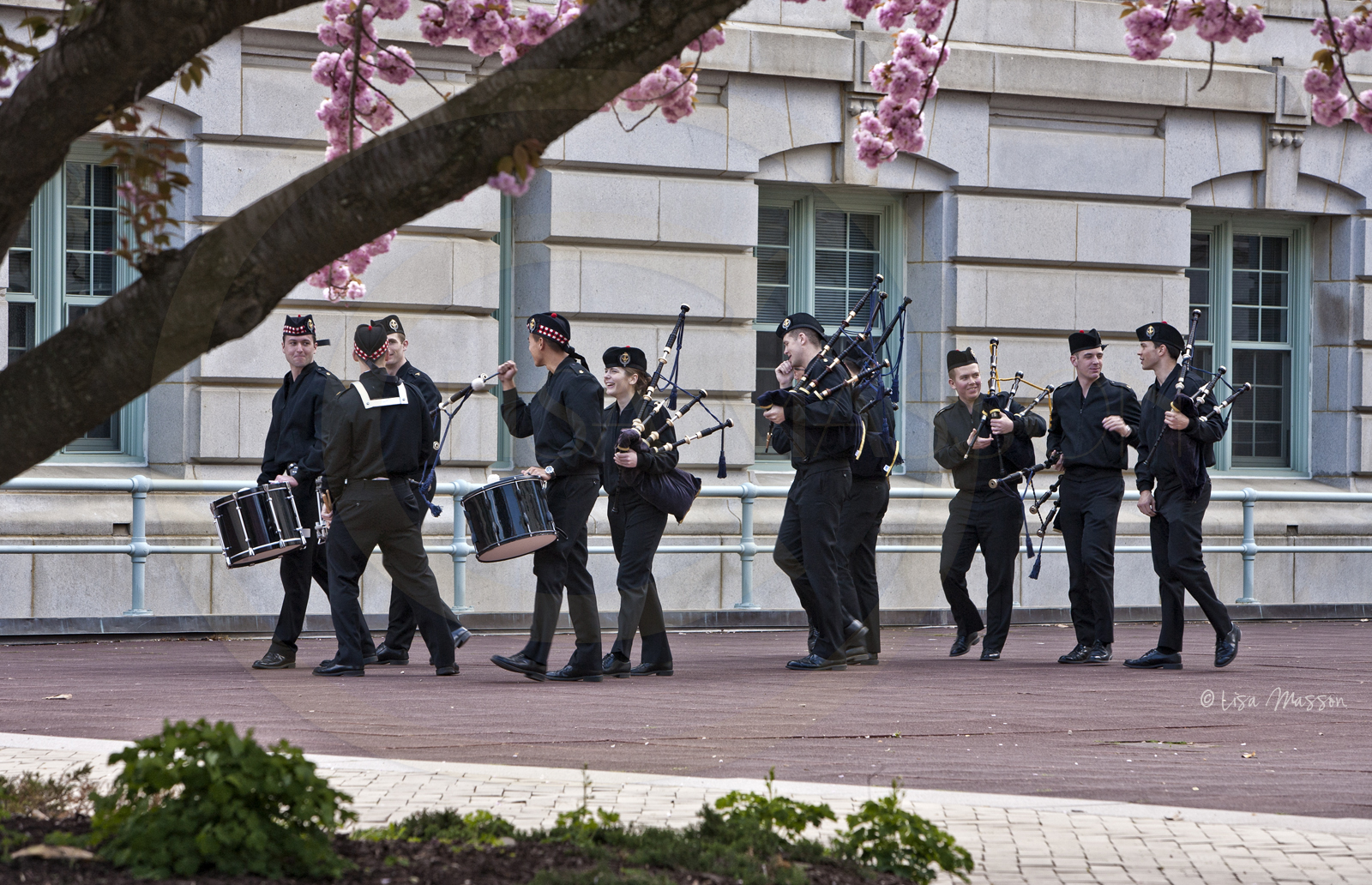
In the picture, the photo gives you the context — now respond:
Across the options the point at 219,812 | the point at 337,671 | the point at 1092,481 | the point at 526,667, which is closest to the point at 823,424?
the point at 526,667

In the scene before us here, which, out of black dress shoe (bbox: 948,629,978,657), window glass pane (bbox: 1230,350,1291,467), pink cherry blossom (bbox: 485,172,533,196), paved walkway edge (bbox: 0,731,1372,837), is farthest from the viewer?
window glass pane (bbox: 1230,350,1291,467)

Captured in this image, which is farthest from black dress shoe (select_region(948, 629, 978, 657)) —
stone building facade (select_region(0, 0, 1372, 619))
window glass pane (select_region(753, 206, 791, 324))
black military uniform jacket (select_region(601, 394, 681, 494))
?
window glass pane (select_region(753, 206, 791, 324))

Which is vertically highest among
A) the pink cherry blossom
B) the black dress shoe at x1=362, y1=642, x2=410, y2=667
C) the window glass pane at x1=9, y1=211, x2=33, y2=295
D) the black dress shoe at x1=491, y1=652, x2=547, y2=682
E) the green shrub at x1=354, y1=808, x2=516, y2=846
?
the window glass pane at x1=9, y1=211, x2=33, y2=295

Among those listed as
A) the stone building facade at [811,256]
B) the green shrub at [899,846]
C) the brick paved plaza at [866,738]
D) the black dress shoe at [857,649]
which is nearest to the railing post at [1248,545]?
the stone building facade at [811,256]

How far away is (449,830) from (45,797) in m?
1.29

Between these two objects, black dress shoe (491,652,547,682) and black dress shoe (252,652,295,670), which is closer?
black dress shoe (491,652,547,682)

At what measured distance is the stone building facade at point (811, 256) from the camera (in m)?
14.0

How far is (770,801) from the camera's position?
500 cm

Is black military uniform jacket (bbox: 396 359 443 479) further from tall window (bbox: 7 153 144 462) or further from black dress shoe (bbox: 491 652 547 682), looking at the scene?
tall window (bbox: 7 153 144 462)

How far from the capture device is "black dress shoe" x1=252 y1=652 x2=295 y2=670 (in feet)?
35.7

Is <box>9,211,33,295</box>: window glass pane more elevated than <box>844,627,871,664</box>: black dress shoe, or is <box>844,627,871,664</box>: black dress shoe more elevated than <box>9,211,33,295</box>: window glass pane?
<box>9,211,33,295</box>: window glass pane

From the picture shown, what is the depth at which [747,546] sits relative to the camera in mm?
14820

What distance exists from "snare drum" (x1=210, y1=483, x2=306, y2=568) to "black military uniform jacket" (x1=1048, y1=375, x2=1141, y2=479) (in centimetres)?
509

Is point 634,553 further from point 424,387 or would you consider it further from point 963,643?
point 963,643
